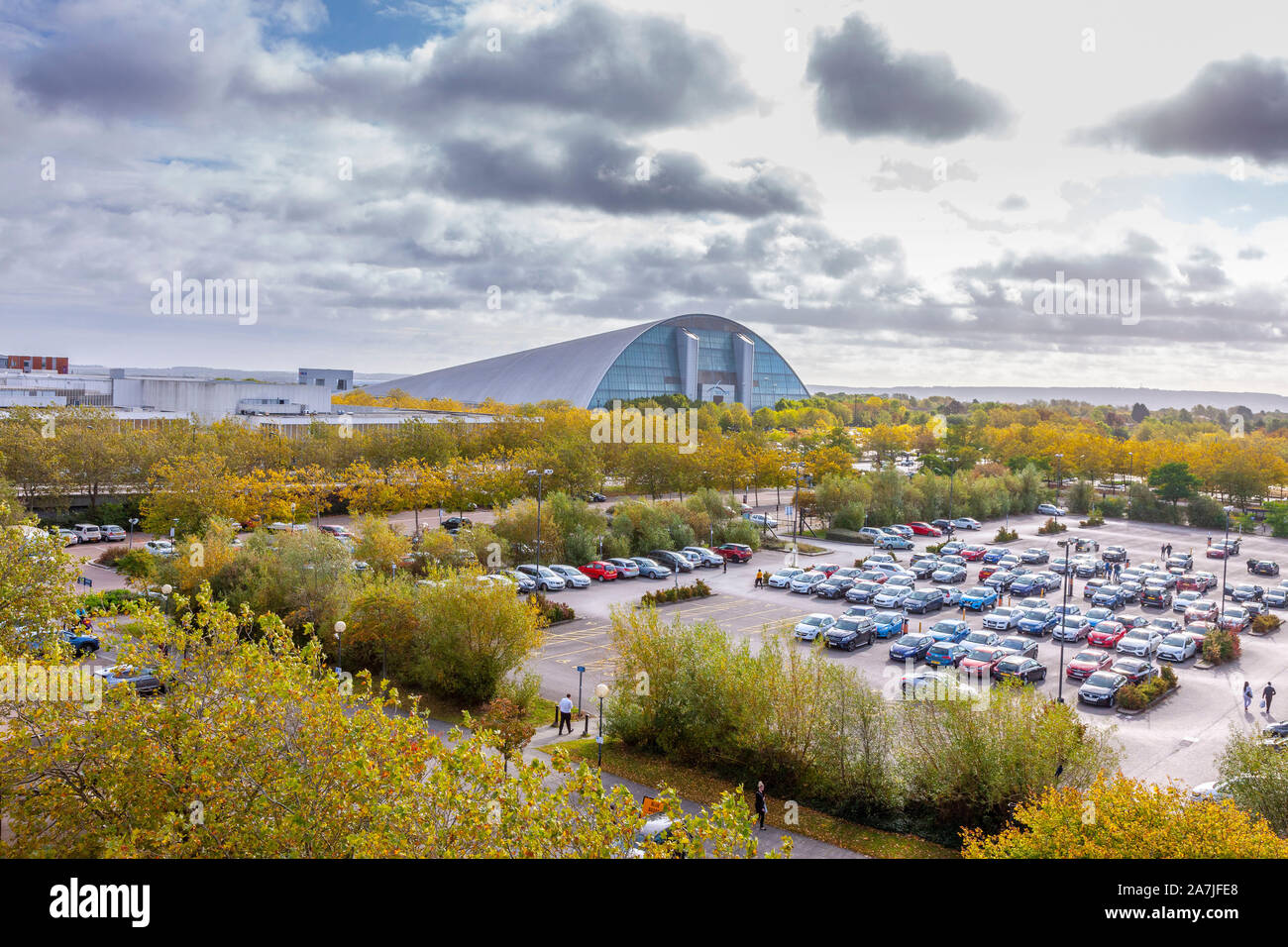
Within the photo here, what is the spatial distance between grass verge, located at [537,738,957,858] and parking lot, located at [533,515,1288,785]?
14.0ft

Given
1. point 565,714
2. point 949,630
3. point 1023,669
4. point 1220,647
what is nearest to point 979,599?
point 949,630

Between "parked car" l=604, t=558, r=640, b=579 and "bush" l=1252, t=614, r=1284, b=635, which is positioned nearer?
"bush" l=1252, t=614, r=1284, b=635

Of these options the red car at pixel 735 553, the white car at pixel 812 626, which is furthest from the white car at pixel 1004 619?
the red car at pixel 735 553

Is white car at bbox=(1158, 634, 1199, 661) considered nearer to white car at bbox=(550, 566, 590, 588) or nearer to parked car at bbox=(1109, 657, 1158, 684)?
parked car at bbox=(1109, 657, 1158, 684)

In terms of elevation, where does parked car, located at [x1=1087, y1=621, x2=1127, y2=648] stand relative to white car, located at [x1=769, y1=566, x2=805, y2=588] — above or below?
below

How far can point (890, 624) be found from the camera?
99.9ft

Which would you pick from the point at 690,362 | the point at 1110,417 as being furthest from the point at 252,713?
the point at 1110,417

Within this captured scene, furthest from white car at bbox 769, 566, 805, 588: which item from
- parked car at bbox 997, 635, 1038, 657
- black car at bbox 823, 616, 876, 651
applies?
parked car at bbox 997, 635, 1038, 657

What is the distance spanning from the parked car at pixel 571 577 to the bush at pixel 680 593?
2897 mm

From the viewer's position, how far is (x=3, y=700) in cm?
1005

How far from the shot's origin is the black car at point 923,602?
109 ft

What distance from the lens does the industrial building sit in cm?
9694

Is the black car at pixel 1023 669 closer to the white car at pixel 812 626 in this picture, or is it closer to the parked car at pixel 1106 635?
the parked car at pixel 1106 635

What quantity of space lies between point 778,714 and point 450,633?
9.06 m
